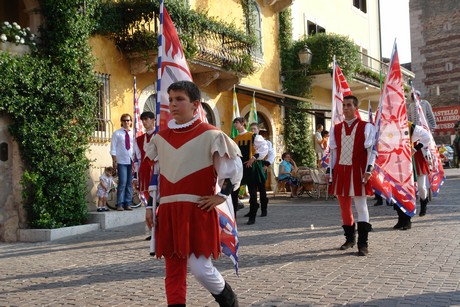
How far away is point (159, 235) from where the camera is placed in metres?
3.81

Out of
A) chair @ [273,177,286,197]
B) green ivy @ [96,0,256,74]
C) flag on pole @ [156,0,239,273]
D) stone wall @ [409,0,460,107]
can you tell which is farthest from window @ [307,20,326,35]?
stone wall @ [409,0,460,107]

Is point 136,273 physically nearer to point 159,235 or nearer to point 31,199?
point 159,235

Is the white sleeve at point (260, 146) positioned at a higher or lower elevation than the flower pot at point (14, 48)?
lower

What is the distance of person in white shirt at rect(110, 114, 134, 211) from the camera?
35.5ft

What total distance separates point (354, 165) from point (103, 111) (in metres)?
7.26

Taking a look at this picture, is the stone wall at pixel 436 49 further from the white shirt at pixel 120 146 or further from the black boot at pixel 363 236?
the black boot at pixel 363 236

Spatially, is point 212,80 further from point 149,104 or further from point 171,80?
point 171,80

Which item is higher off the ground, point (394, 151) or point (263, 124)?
point (263, 124)

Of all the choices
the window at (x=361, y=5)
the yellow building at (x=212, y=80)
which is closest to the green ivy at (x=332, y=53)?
the yellow building at (x=212, y=80)

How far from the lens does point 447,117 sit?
45.5 meters

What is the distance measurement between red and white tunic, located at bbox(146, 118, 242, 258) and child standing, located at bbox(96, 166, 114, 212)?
7.63 m

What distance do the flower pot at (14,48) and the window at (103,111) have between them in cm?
216

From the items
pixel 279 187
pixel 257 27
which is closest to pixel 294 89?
pixel 257 27

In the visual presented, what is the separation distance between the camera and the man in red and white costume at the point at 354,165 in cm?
656
